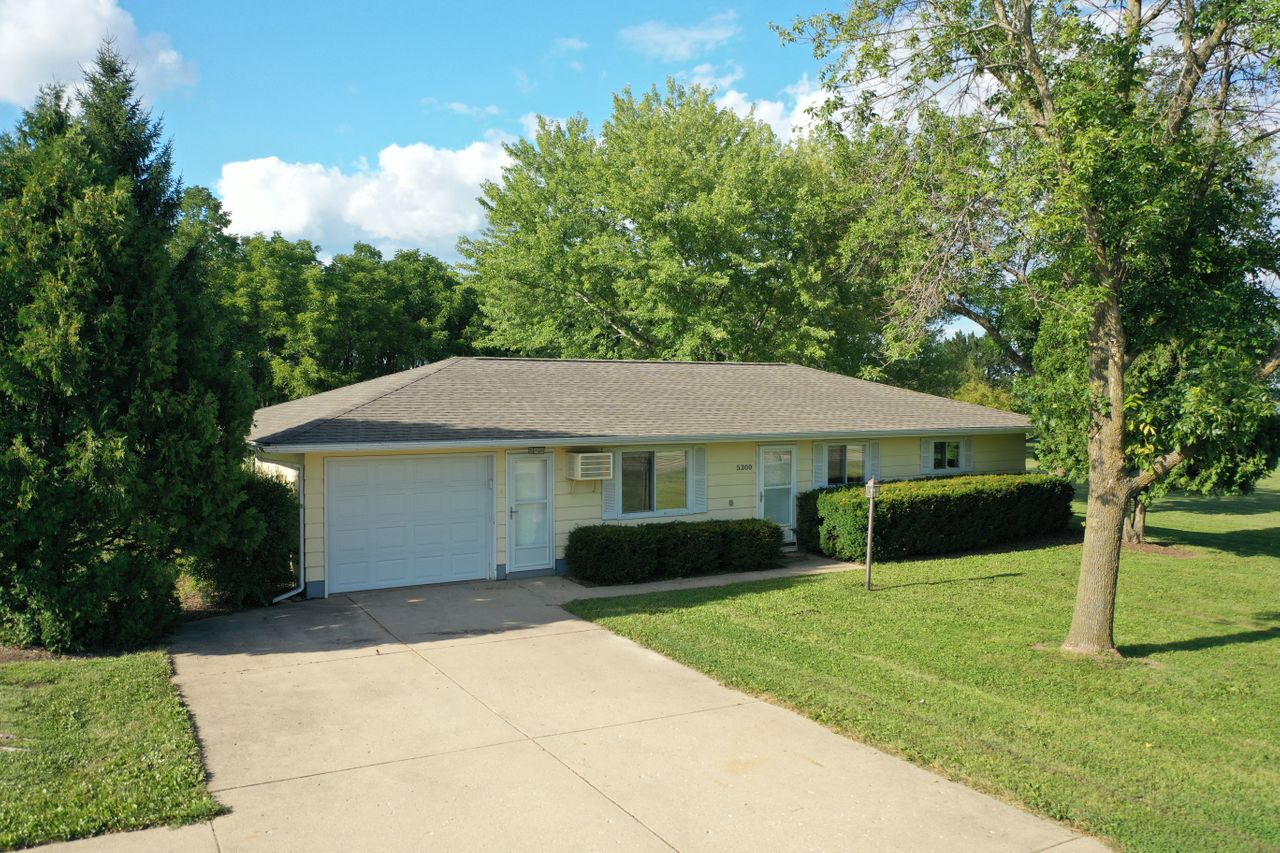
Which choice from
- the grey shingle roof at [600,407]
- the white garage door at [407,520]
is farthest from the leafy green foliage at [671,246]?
the white garage door at [407,520]

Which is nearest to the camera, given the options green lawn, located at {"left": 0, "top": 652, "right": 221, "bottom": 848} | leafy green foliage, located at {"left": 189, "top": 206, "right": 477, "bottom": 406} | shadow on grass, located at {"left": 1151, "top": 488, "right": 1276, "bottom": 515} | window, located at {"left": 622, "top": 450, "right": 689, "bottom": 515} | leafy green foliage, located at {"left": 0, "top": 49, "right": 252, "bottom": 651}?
green lawn, located at {"left": 0, "top": 652, "right": 221, "bottom": 848}

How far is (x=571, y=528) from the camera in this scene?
14.2 metres

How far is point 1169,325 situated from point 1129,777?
628 centimetres

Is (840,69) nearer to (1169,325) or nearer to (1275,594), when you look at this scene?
(1169,325)

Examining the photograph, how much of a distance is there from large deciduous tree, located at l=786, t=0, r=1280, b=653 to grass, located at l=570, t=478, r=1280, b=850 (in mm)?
1317

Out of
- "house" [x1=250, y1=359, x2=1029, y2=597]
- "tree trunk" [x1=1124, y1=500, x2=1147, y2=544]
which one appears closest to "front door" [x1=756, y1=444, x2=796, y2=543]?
"house" [x1=250, y1=359, x2=1029, y2=597]

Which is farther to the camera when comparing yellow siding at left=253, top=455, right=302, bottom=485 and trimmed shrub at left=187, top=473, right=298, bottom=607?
yellow siding at left=253, top=455, right=302, bottom=485

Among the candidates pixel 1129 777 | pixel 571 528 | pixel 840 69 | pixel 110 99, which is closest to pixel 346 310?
pixel 110 99

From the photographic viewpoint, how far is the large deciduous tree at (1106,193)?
8.73 meters

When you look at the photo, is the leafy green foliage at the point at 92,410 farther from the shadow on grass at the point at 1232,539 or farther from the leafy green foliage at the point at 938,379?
the leafy green foliage at the point at 938,379

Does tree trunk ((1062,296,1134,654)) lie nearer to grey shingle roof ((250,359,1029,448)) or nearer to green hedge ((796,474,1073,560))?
green hedge ((796,474,1073,560))

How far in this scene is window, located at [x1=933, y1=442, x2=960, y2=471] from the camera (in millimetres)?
19453

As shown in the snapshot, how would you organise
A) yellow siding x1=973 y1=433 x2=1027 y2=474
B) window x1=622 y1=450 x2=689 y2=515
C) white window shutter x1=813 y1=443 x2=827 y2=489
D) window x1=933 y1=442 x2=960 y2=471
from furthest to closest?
yellow siding x1=973 y1=433 x2=1027 y2=474 < window x1=933 y1=442 x2=960 y2=471 < white window shutter x1=813 y1=443 x2=827 y2=489 < window x1=622 y1=450 x2=689 y2=515

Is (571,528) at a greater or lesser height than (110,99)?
lesser
